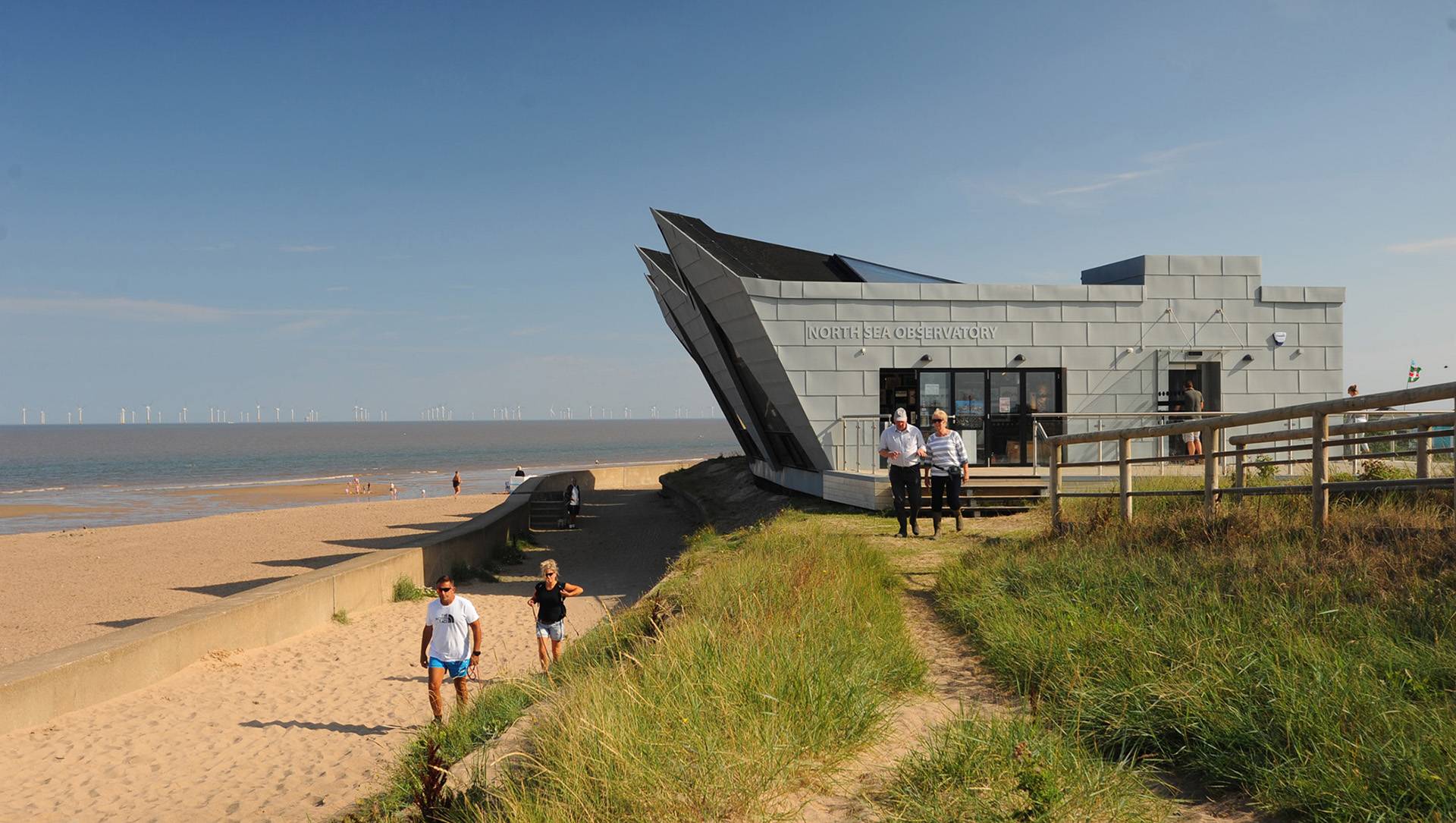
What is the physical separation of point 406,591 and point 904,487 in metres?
9.25

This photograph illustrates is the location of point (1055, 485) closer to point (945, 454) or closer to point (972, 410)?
point (945, 454)

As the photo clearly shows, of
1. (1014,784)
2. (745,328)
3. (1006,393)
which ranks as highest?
(745,328)

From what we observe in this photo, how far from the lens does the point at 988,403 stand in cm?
1833

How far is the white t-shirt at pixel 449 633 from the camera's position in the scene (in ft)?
30.1

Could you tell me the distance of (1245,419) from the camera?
311 inches

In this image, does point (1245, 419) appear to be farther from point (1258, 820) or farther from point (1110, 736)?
point (1258, 820)

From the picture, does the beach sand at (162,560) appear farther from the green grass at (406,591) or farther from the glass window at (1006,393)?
the glass window at (1006,393)

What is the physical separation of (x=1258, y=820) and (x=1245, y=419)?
511 centimetres

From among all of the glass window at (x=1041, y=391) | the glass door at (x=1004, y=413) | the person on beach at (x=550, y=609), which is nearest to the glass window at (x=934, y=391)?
the glass door at (x=1004, y=413)

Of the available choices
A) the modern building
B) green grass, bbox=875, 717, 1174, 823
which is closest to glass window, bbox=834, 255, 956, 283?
the modern building

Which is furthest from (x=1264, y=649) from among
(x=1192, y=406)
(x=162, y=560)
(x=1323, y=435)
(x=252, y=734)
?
(x=162, y=560)

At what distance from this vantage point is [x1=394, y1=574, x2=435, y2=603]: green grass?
1616cm

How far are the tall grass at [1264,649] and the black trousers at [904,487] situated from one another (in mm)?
4197

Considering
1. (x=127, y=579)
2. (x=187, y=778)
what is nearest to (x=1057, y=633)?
(x=187, y=778)
